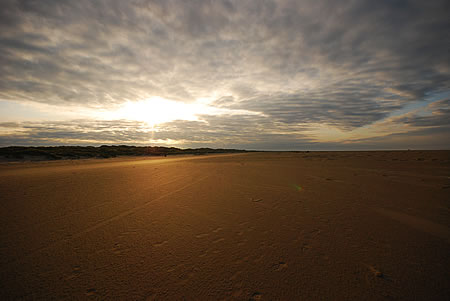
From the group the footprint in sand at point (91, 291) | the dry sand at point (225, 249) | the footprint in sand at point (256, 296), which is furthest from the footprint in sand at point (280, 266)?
the footprint in sand at point (91, 291)

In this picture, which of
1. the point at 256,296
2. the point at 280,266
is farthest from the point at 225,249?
the point at 256,296

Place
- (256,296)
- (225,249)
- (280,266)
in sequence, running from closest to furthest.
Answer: (256,296), (280,266), (225,249)

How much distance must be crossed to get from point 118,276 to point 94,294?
1.19ft

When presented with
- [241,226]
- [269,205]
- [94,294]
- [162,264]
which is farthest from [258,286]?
[269,205]

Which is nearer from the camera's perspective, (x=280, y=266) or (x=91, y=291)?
(x=91, y=291)

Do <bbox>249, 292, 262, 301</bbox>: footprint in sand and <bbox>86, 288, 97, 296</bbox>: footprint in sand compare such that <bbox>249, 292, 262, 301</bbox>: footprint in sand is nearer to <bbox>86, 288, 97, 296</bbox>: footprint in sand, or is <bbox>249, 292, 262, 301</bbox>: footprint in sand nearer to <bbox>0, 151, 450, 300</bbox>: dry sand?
<bbox>0, 151, 450, 300</bbox>: dry sand

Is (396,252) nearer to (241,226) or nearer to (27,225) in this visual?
(241,226)

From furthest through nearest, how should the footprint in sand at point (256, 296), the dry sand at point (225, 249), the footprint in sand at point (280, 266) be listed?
the footprint in sand at point (280, 266)
the dry sand at point (225, 249)
the footprint in sand at point (256, 296)

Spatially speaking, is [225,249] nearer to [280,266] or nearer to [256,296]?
[280,266]

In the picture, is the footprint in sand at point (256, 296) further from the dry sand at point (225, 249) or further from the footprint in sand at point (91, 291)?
the footprint in sand at point (91, 291)

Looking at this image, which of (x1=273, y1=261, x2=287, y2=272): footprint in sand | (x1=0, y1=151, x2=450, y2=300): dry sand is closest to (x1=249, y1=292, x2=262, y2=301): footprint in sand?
(x1=0, y1=151, x2=450, y2=300): dry sand

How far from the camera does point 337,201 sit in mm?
6254

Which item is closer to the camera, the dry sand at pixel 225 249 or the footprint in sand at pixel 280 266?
the dry sand at pixel 225 249

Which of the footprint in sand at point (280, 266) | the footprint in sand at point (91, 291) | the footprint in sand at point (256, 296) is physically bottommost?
the footprint in sand at point (256, 296)
